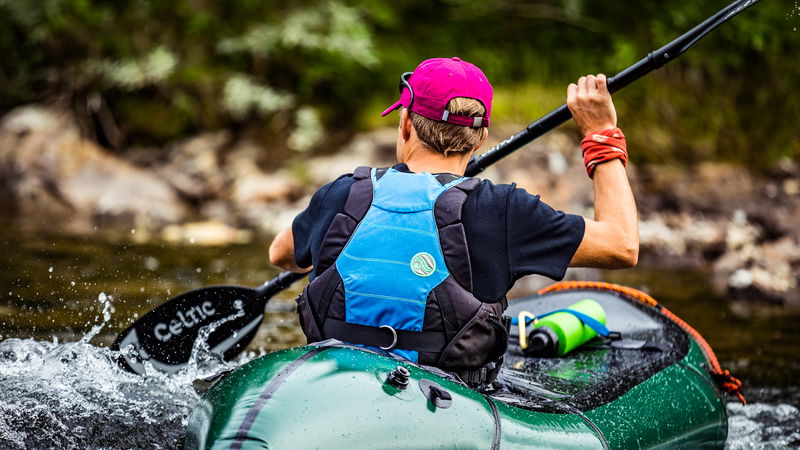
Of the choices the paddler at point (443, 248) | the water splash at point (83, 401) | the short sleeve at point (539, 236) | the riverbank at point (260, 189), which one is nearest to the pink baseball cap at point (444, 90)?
the paddler at point (443, 248)

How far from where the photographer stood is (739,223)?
340 inches

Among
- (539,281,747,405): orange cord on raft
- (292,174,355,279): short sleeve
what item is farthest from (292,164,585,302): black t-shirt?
(539,281,747,405): orange cord on raft

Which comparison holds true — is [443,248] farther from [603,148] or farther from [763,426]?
[763,426]

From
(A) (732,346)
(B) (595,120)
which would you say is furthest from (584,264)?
(A) (732,346)

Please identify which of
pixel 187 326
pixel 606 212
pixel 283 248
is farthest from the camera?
pixel 187 326

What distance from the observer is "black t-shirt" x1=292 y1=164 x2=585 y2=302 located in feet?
6.79

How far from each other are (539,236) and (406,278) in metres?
0.34

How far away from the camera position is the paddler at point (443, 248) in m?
2.06

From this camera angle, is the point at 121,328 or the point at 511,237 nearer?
the point at 511,237

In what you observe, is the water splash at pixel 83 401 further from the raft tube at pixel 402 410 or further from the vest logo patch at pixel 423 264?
the vest logo patch at pixel 423 264

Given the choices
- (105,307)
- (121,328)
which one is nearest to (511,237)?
(121,328)

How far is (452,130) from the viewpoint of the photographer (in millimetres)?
2221

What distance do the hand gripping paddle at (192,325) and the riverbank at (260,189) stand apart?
15.0 feet

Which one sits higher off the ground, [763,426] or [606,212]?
[606,212]
